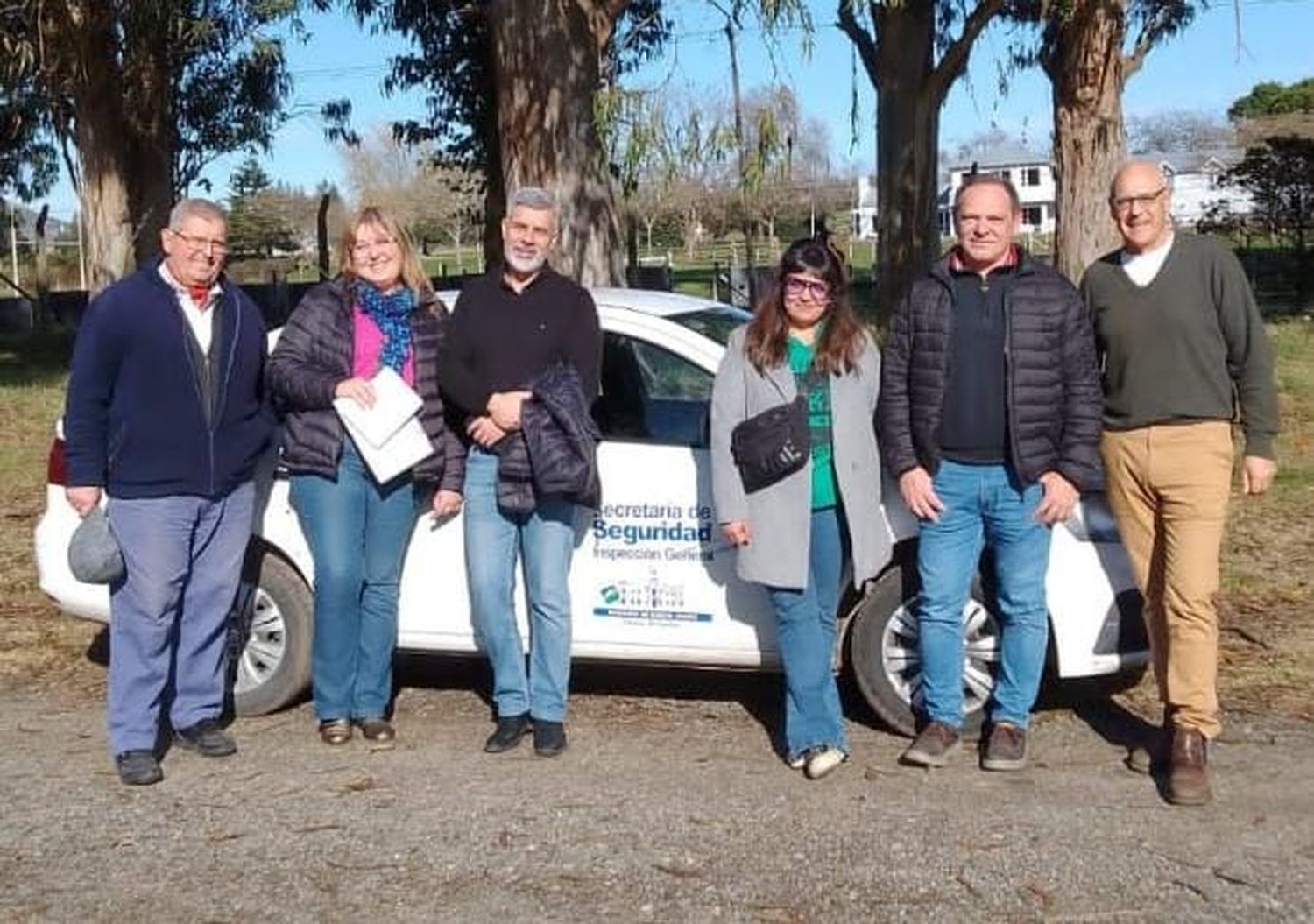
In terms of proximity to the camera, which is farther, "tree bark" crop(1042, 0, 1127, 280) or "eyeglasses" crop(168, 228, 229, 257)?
"tree bark" crop(1042, 0, 1127, 280)

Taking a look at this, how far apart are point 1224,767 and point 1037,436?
131 centimetres

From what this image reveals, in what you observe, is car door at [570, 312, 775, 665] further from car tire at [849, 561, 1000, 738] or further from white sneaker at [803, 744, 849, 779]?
white sneaker at [803, 744, 849, 779]

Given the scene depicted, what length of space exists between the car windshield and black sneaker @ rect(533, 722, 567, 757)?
4.75 ft

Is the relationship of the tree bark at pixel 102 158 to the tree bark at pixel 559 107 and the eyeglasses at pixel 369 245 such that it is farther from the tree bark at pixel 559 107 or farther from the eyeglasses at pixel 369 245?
the eyeglasses at pixel 369 245

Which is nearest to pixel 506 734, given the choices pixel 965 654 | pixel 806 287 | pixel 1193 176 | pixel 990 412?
pixel 965 654

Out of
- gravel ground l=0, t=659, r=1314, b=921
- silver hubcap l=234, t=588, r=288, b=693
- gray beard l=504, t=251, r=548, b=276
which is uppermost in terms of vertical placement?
gray beard l=504, t=251, r=548, b=276

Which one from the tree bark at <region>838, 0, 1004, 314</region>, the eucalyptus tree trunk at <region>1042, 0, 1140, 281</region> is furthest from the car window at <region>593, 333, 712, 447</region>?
the eucalyptus tree trunk at <region>1042, 0, 1140, 281</region>

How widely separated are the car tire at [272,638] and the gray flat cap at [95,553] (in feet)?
2.42

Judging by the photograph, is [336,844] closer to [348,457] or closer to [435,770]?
[435,770]

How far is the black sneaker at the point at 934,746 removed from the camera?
5145 millimetres

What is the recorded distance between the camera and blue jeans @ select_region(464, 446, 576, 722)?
17.3 ft

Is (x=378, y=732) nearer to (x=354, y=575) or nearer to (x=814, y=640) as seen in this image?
(x=354, y=575)

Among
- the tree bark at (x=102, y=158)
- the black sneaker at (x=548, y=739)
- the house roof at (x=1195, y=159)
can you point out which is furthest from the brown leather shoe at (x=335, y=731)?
the house roof at (x=1195, y=159)

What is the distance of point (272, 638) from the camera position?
19.3 feet
